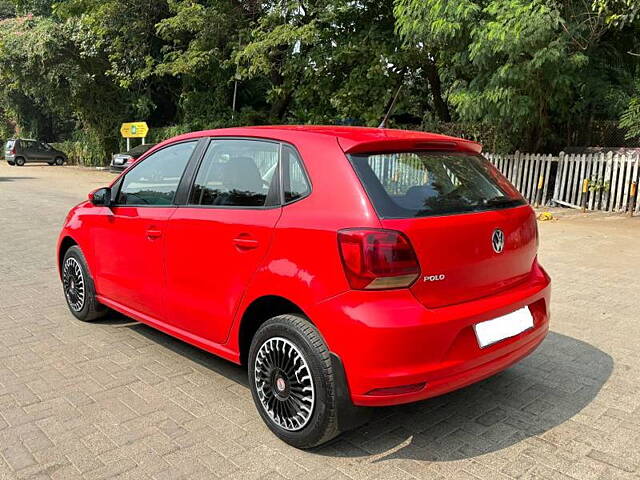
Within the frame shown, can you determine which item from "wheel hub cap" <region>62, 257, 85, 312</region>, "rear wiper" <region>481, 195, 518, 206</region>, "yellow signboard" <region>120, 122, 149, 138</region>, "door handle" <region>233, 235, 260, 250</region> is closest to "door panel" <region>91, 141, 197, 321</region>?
"wheel hub cap" <region>62, 257, 85, 312</region>

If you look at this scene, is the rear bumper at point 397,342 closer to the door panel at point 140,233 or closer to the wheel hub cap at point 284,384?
the wheel hub cap at point 284,384

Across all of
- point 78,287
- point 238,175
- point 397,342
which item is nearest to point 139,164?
point 238,175

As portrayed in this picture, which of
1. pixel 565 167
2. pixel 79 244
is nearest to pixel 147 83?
pixel 565 167

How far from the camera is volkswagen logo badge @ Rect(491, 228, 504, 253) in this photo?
2.96 meters

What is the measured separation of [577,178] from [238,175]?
11438mm

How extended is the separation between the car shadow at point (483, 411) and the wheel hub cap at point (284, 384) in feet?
0.74

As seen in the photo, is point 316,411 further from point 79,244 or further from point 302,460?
point 79,244

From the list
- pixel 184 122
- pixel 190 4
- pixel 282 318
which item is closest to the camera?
pixel 282 318

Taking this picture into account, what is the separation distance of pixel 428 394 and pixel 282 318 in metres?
0.82

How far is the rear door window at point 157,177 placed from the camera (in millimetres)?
3840

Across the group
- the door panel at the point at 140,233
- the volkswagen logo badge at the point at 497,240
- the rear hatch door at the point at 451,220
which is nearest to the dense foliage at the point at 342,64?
the rear hatch door at the point at 451,220

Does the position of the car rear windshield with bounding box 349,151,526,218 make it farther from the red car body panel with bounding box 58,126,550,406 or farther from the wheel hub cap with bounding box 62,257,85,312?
the wheel hub cap with bounding box 62,257,85,312

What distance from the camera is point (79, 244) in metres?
4.77

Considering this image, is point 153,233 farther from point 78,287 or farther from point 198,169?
point 78,287
